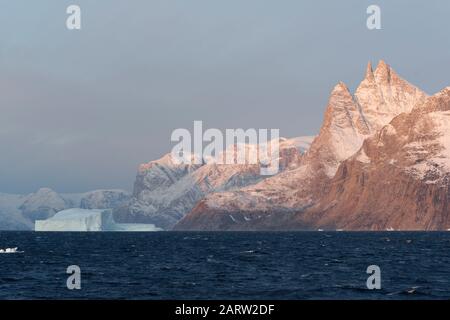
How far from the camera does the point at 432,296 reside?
2987 inches

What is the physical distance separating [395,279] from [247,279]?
17071 millimetres

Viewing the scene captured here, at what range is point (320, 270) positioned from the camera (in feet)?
351

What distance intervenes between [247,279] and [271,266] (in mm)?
22780
